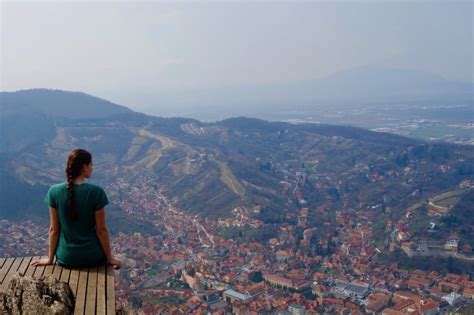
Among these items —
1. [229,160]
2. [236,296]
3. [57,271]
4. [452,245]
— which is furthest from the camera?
[229,160]

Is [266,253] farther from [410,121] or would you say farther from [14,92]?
[410,121]

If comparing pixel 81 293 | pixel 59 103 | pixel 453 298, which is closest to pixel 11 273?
pixel 81 293

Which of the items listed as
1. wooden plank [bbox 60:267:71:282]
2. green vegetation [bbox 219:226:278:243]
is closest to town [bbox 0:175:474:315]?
green vegetation [bbox 219:226:278:243]

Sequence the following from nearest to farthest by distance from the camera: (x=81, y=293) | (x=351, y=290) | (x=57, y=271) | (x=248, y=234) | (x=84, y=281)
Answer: (x=81, y=293) → (x=84, y=281) → (x=57, y=271) → (x=351, y=290) → (x=248, y=234)

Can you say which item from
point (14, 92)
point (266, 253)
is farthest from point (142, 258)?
point (14, 92)

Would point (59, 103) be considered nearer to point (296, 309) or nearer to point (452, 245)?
point (452, 245)

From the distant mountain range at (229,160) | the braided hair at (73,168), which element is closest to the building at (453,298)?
the distant mountain range at (229,160)
